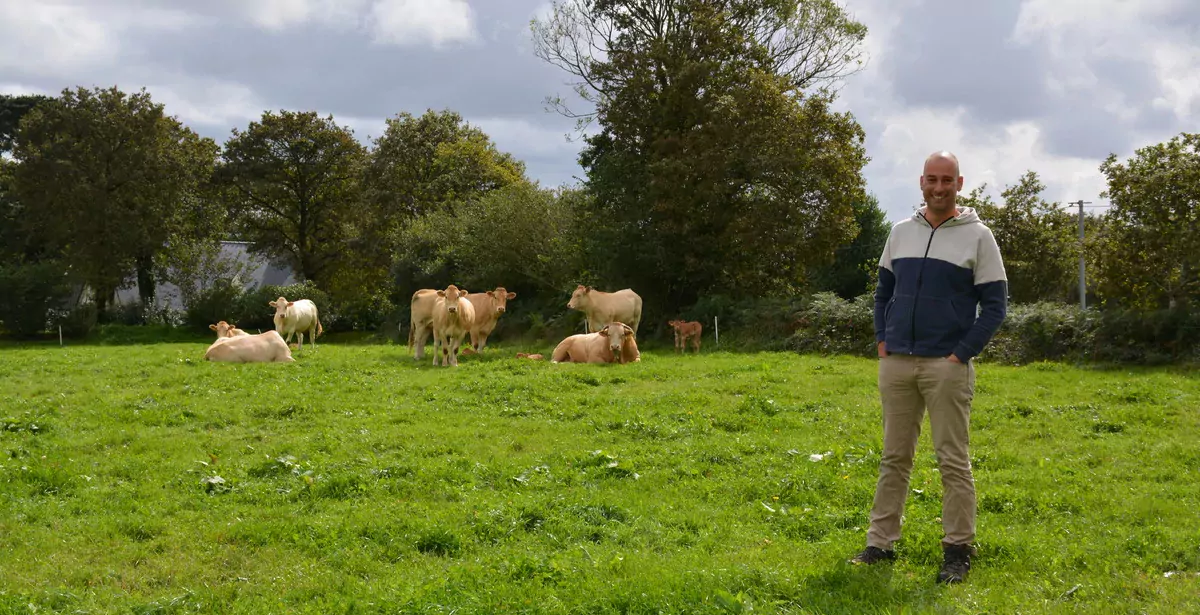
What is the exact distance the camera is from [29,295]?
3688 cm

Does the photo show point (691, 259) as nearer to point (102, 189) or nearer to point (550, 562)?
point (550, 562)

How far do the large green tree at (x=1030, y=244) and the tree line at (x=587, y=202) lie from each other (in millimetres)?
90

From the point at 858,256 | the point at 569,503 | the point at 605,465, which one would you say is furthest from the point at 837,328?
the point at 858,256

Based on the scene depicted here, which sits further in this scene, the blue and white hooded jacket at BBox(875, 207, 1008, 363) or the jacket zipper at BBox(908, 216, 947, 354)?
the jacket zipper at BBox(908, 216, 947, 354)

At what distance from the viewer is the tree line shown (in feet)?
85.1

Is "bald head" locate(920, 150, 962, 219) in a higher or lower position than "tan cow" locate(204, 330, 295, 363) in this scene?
higher

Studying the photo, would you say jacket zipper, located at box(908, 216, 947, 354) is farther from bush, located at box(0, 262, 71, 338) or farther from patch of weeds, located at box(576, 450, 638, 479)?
bush, located at box(0, 262, 71, 338)

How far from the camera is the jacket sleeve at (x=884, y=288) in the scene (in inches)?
232

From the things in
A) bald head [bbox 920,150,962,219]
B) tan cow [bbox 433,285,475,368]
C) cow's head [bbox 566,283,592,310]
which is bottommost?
tan cow [bbox 433,285,475,368]

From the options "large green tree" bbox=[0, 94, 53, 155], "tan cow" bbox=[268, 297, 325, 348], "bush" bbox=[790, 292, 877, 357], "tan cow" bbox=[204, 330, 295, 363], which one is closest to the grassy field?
"tan cow" bbox=[204, 330, 295, 363]

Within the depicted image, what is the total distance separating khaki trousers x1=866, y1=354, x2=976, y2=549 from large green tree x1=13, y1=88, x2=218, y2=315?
40.6 metres

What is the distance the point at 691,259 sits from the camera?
88.6ft

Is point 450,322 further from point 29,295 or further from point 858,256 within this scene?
point 858,256

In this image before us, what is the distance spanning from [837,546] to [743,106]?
2144 centimetres
